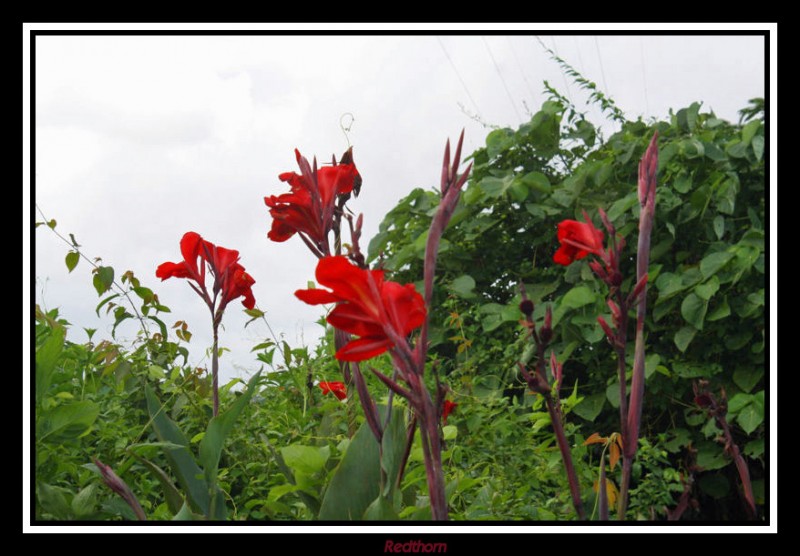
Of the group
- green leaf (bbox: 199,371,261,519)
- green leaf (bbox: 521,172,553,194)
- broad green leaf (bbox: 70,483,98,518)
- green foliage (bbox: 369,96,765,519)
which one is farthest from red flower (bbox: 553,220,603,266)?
green leaf (bbox: 521,172,553,194)

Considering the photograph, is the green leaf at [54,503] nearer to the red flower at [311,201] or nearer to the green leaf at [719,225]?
the red flower at [311,201]

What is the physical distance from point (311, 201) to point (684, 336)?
1.82 metres

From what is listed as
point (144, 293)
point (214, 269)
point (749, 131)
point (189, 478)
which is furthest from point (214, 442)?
point (749, 131)

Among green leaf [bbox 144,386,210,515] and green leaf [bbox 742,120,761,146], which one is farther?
green leaf [bbox 742,120,761,146]

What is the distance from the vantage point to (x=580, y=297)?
2.47 m

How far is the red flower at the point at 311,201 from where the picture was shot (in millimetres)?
1030

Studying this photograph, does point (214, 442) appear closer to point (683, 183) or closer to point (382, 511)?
point (382, 511)

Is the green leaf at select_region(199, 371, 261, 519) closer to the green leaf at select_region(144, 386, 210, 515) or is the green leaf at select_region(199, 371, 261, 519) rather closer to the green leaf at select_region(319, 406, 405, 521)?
the green leaf at select_region(144, 386, 210, 515)

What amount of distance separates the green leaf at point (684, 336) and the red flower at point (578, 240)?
1550mm

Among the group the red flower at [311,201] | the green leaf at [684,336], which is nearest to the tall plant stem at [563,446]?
the red flower at [311,201]

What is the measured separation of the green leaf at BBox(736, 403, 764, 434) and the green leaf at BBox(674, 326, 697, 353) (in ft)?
1.03

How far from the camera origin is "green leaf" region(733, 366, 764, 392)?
2.51 m

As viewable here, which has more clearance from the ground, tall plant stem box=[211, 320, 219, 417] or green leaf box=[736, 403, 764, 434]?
tall plant stem box=[211, 320, 219, 417]
